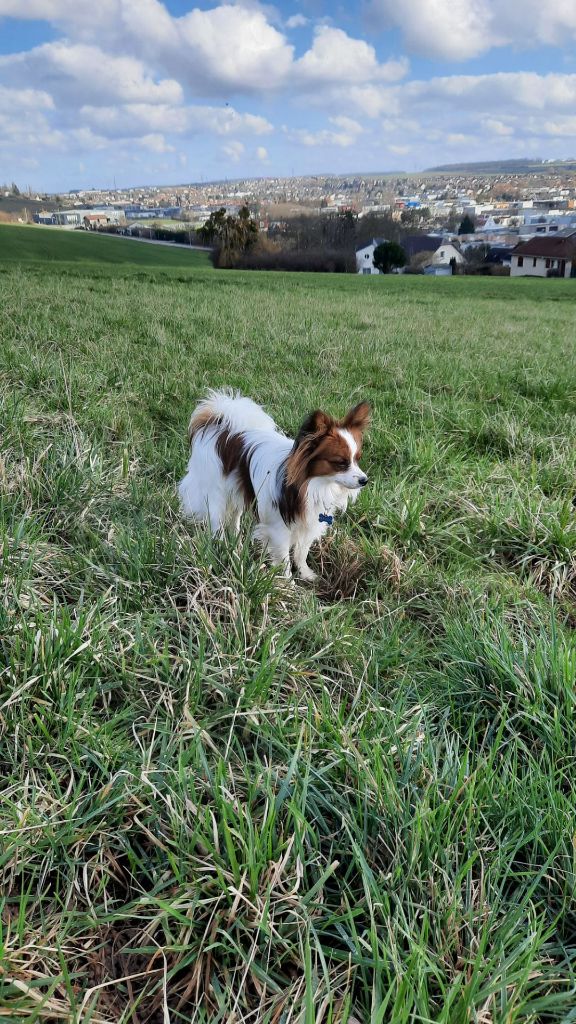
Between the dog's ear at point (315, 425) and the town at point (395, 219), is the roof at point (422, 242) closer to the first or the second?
the town at point (395, 219)

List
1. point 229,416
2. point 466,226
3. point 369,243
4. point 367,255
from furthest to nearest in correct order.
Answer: point 466,226 → point 369,243 → point 367,255 → point 229,416

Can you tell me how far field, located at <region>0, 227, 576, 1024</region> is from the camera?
55.1 inches

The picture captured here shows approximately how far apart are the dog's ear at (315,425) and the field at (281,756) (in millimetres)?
696

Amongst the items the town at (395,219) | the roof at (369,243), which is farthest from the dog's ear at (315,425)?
the roof at (369,243)

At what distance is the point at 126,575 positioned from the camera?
8.69ft

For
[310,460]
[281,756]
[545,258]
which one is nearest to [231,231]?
[545,258]

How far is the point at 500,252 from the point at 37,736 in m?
96.4

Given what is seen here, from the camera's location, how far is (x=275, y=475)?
3479 millimetres

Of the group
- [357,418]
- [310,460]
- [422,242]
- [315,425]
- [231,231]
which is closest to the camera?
[315,425]

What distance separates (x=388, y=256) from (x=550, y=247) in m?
23.1

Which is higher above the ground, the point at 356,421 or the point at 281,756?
the point at 356,421

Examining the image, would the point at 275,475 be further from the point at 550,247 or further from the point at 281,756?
the point at 550,247

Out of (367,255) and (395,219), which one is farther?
(395,219)

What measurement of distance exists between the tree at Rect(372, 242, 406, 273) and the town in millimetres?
2328
